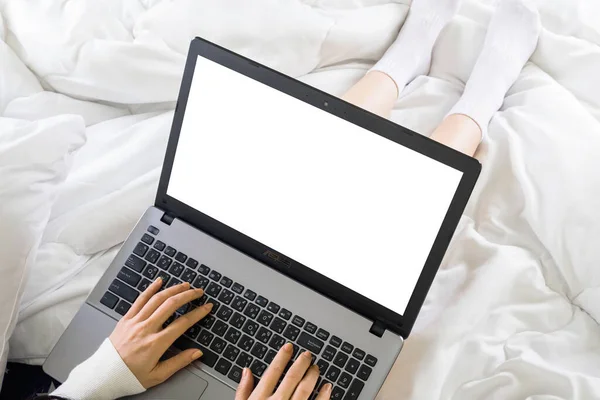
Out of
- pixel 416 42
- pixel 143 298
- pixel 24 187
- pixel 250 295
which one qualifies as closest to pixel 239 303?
pixel 250 295

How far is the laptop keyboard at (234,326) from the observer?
73 centimetres

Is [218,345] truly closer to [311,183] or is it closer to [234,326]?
[234,326]

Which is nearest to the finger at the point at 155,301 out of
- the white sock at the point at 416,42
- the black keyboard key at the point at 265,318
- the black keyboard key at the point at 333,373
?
the black keyboard key at the point at 265,318

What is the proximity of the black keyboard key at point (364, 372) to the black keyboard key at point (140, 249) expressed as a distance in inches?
12.1

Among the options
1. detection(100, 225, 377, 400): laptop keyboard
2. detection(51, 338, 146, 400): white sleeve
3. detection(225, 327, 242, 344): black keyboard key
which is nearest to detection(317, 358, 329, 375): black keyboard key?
detection(100, 225, 377, 400): laptop keyboard

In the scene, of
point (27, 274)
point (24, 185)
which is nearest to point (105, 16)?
point (24, 185)

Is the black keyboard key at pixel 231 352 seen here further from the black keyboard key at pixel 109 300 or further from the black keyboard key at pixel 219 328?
the black keyboard key at pixel 109 300

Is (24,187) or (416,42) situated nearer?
(24,187)

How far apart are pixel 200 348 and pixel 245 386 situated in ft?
0.26

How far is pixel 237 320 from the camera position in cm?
77

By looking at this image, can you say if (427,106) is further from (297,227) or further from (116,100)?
(116,100)

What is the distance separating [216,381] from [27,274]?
281 mm

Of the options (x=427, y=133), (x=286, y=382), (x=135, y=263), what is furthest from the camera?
(x=427, y=133)

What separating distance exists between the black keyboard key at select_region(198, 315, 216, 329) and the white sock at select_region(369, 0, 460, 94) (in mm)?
483
